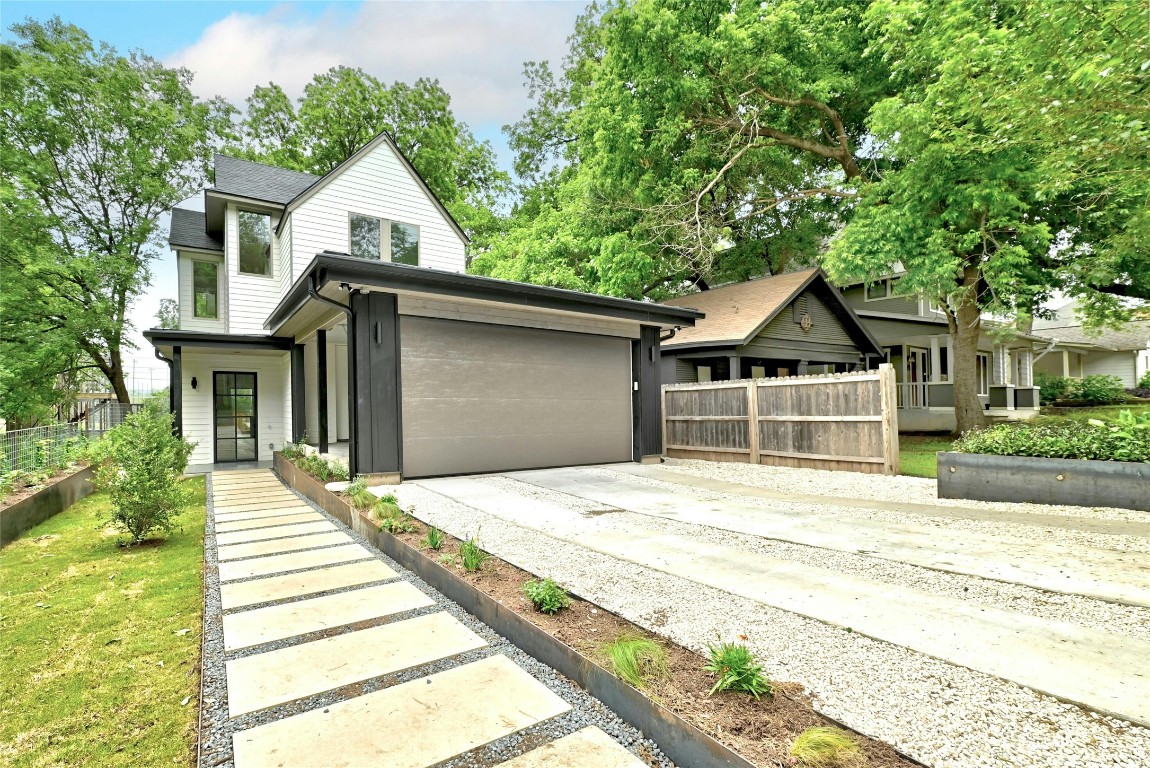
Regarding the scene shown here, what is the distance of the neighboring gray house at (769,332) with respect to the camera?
12445mm

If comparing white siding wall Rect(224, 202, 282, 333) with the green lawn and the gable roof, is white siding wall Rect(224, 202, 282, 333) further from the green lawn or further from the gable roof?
the green lawn

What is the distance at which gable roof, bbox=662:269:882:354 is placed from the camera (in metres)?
12.3

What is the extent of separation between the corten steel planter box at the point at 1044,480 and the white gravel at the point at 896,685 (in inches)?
125

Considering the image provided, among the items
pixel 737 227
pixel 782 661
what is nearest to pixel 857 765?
pixel 782 661

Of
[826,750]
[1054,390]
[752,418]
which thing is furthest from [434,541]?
[1054,390]

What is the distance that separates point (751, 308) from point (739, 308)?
0.40 m

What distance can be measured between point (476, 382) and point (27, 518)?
5153 mm

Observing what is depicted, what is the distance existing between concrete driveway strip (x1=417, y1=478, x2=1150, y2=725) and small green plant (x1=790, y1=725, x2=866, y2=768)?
3.31 feet

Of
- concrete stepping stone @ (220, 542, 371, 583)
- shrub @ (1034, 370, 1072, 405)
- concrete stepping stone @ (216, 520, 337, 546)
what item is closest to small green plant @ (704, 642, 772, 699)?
concrete stepping stone @ (220, 542, 371, 583)

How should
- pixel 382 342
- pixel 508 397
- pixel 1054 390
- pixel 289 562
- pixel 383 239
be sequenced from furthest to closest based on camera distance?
pixel 1054 390 → pixel 383 239 → pixel 508 397 → pixel 382 342 → pixel 289 562

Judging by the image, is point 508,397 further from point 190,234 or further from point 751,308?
point 190,234

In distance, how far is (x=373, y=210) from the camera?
11883 millimetres

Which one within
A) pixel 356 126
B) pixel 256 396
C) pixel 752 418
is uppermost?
pixel 356 126

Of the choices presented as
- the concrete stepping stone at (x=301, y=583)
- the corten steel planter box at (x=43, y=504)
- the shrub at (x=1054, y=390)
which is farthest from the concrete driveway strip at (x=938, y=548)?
the shrub at (x=1054, y=390)
